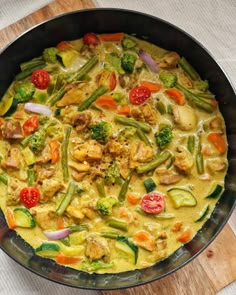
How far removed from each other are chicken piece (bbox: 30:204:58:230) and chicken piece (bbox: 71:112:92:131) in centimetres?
71

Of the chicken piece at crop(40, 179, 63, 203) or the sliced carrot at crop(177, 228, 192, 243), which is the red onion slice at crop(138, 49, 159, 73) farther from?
the sliced carrot at crop(177, 228, 192, 243)

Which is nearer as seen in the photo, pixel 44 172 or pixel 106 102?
pixel 44 172

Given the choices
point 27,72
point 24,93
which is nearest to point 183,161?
point 24,93

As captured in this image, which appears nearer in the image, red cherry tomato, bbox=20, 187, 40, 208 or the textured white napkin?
red cherry tomato, bbox=20, 187, 40, 208

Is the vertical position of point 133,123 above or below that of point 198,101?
above

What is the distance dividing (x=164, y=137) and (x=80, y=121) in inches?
28.3

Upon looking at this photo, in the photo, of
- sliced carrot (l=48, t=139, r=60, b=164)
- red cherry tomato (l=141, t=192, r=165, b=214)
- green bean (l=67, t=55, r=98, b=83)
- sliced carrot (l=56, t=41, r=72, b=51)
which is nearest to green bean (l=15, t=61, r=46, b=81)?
sliced carrot (l=56, t=41, r=72, b=51)

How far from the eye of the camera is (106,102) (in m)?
4.89

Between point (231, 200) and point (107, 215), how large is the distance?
3.35ft

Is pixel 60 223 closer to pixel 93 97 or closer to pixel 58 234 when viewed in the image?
pixel 58 234

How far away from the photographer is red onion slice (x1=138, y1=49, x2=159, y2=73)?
5.02 meters

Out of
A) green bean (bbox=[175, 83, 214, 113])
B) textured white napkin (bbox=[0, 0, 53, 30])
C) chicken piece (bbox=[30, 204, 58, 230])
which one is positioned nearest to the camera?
chicken piece (bbox=[30, 204, 58, 230])

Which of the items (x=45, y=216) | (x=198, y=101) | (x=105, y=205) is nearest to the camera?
(x=105, y=205)

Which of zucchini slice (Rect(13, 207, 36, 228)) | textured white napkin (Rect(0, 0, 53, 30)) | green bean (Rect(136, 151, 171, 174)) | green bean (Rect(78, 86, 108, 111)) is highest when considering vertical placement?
textured white napkin (Rect(0, 0, 53, 30))
